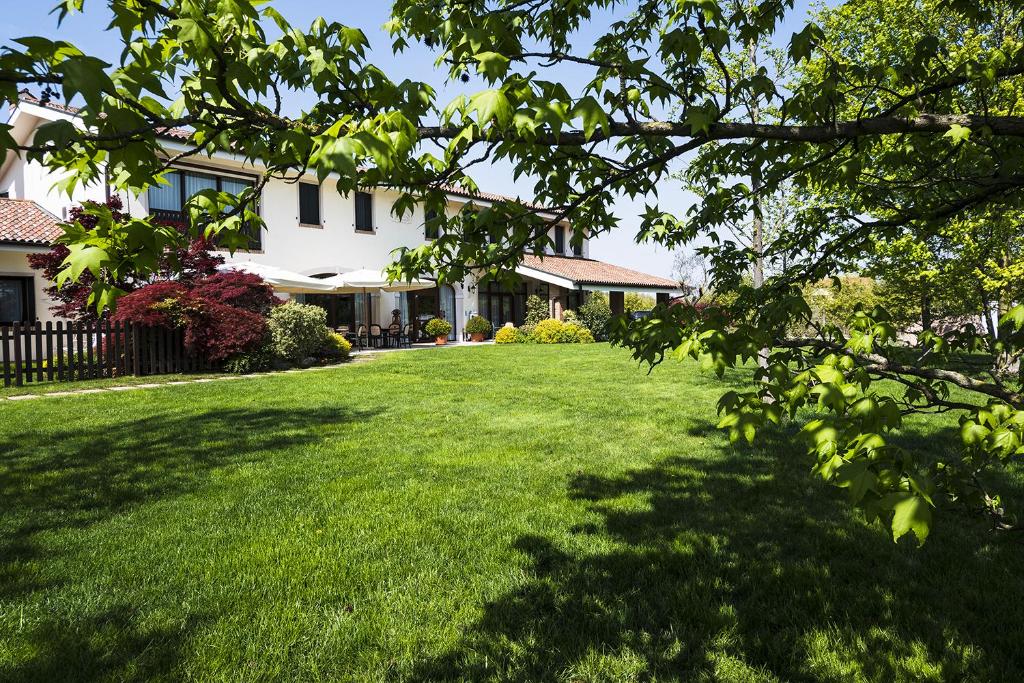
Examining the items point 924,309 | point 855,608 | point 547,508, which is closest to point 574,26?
point 547,508

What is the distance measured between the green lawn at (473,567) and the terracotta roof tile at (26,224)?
1067 cm

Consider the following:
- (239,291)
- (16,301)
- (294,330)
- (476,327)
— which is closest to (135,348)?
(239,291)

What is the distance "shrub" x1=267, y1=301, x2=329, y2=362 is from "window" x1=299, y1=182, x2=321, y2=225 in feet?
21.4

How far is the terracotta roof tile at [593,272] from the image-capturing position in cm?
2666

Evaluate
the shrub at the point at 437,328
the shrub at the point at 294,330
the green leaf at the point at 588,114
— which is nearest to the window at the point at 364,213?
the shrub at the point at 437,328

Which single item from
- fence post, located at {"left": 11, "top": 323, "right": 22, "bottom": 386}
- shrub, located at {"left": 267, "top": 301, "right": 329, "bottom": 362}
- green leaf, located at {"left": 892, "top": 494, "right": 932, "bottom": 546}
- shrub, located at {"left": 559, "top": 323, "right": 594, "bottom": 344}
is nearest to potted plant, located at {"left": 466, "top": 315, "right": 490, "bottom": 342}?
shrub, located at {"left": 559, "top": 323, "right": 594, "bottom": 344}

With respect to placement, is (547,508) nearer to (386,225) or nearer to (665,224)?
(665,224)

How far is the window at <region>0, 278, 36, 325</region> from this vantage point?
14969 millimetres

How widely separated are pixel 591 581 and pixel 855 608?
1.44m

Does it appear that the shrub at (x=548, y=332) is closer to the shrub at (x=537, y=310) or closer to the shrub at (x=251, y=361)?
the shrub at (x=537, y=310)

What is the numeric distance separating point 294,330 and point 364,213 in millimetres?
9431

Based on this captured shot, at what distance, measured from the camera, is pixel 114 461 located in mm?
5938

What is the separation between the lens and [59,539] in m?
3.99

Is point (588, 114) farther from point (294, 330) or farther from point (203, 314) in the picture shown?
point (294, 330)
